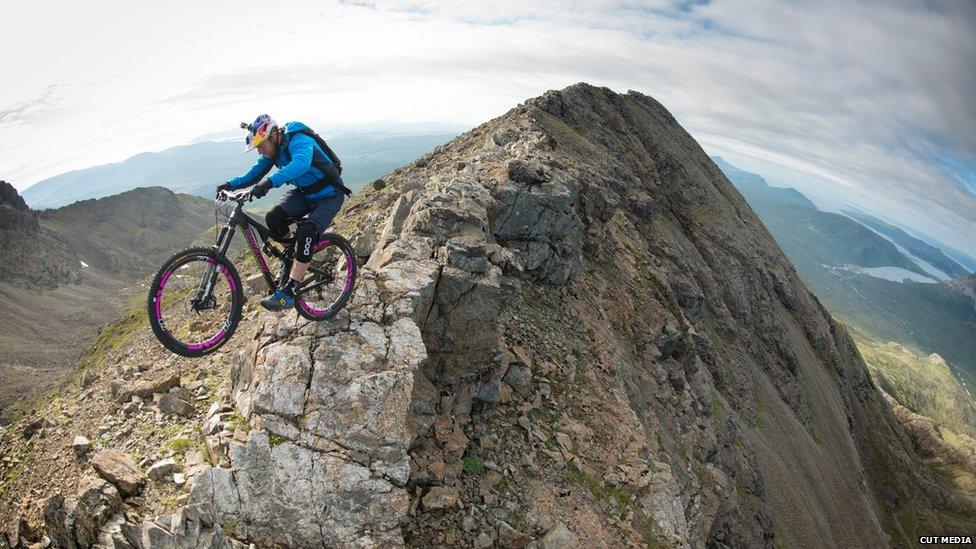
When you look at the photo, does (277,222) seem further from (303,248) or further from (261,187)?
(261,187)

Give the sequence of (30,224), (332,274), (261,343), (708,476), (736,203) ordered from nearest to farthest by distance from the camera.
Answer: (261,343)
(332,274)
(708,476)
(736,203)
(30,224)

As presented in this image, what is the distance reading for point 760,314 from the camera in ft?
220

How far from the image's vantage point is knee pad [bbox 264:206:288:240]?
37.4 feet

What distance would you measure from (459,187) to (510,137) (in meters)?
26.7

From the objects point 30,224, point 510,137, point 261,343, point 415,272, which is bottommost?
point 30,224

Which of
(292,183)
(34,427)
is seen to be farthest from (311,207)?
(34,427)

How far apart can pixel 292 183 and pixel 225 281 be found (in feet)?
9.96

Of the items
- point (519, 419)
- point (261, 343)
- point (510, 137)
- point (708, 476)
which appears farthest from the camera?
point (510, 137)

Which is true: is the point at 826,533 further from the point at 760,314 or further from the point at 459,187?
the point at 459,187

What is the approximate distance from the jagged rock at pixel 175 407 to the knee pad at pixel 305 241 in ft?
15.6

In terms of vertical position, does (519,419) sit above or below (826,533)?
above

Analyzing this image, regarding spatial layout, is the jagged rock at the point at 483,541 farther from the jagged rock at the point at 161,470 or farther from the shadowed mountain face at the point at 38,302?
the shadowed mountain face at the point at 38,302

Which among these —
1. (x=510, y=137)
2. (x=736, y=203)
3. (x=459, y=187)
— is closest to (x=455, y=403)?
(x=459, y=187)

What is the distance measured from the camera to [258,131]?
10.6 m
